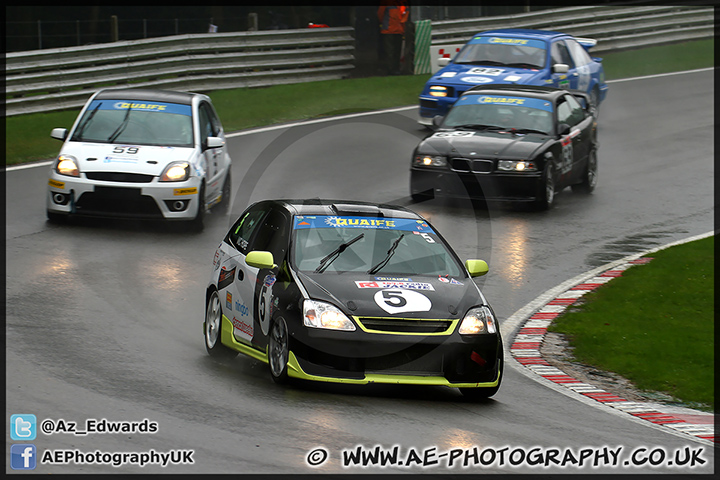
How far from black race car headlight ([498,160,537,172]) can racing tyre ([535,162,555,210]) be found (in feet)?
1.02

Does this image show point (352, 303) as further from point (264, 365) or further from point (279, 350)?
point (264, 365)

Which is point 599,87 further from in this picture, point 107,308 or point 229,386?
point 229,386

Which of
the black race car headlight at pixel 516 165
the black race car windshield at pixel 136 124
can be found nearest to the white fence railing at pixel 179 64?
the black race car windshield at pixel 136 124

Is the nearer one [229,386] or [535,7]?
[229,386]

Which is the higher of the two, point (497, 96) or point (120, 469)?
point (497, 96)

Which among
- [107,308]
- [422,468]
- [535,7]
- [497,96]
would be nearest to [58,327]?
[107,308]

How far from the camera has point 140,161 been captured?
14.2m

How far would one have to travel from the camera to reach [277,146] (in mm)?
20297

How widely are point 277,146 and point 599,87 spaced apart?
725cm

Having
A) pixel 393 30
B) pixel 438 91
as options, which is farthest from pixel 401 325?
pixel 393 30

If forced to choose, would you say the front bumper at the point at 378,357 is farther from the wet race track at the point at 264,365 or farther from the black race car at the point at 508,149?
the black race car at the point at 508,149

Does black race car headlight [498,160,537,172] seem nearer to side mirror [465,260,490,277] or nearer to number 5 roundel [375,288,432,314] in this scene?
side mirror [465,260,490,277]

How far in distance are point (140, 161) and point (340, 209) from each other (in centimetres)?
547

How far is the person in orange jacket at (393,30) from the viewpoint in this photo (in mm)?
28344
